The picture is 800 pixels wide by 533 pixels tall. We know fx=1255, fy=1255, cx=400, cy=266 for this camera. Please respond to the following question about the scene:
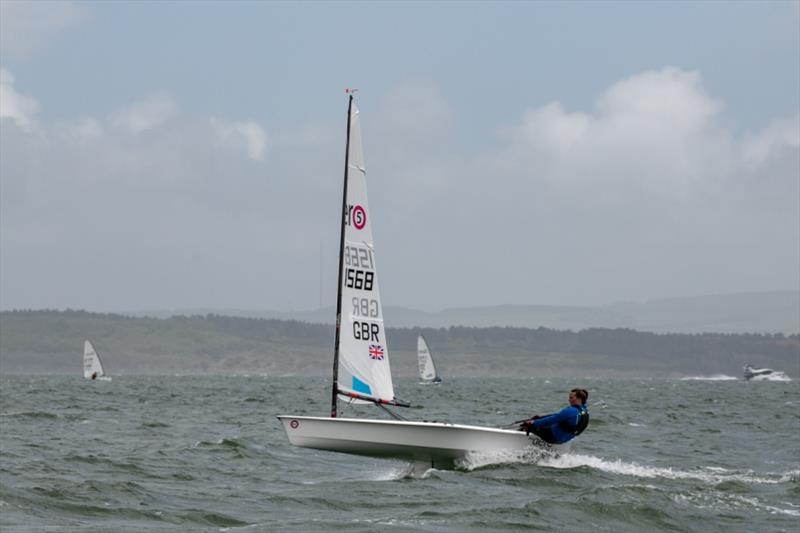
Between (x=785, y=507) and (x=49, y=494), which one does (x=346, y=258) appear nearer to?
(x=49, y=494)

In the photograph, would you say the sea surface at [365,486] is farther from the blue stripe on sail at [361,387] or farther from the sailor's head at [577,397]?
the blue stripe on sail at [361,387]

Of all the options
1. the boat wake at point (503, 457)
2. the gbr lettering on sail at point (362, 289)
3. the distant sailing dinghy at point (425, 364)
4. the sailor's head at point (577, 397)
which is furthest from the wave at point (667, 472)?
the distant sailing dinghy at point (425, 364)

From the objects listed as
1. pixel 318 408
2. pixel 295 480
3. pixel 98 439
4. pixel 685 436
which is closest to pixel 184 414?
pixel 318 408

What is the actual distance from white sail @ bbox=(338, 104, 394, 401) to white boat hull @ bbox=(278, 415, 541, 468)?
6.46 ft

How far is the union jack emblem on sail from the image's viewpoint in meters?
26.1

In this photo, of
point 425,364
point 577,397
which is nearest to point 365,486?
point 577,397

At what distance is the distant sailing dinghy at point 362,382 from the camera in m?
23.9

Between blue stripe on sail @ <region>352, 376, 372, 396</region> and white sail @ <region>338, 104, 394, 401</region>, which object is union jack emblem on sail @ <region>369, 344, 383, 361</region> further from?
blue stripe on sail @ <region>352, 376, 372, 396</region>

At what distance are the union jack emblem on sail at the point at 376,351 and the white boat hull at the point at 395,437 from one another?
2515 millimetres

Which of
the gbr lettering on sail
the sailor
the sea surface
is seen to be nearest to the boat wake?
the sea surface

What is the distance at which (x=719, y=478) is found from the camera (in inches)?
1032

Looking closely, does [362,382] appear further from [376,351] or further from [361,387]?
[376,351]

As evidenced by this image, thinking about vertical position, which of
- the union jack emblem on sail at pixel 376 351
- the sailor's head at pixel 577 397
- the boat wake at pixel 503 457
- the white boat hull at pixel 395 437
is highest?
the union jack emblem on sail at pixel 376 351

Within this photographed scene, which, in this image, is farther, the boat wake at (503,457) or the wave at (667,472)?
the wave at (667,472)
